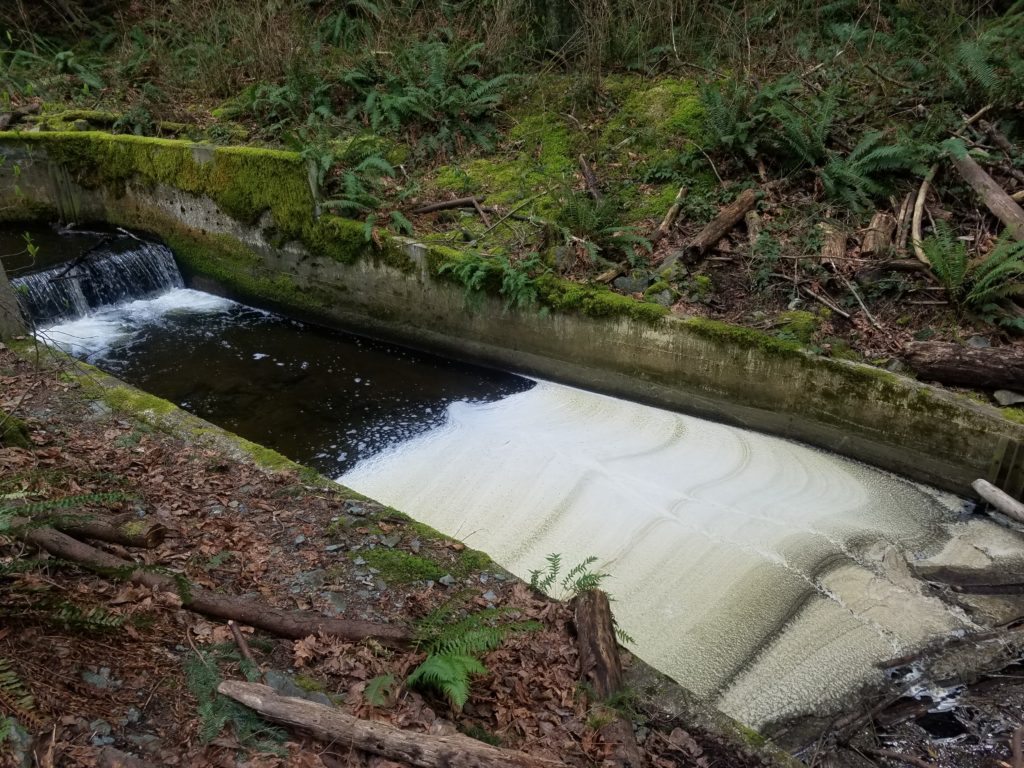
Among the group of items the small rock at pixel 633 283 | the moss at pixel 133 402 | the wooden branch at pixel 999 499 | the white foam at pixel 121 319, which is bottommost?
the white foam at pixel 121 319

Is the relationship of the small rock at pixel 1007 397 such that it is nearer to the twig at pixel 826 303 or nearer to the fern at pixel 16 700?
the twig at pixel 826 303

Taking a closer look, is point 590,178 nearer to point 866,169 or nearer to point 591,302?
point 591,302

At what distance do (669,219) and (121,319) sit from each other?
7.88 meters

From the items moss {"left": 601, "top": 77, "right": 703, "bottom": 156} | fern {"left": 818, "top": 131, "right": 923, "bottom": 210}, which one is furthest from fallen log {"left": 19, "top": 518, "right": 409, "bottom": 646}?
moss {"left": 601, "top": 77, "right": 703, "bottom": 156}

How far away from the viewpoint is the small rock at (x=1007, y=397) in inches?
234

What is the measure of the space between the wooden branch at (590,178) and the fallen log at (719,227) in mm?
1568

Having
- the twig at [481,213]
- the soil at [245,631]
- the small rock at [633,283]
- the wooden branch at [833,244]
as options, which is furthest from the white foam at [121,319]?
the wooden branch at [833,244]

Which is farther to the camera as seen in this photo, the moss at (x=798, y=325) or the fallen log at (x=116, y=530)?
the moss at (x=798, y=325)

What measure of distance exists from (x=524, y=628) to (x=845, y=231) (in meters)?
6.47

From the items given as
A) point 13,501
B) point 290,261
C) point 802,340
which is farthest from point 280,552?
point 290,261

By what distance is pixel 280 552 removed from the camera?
4047mm

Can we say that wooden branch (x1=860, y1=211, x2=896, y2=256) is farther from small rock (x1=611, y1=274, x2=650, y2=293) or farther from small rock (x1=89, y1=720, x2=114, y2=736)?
small rock (x1=89, y1=720, x2=114, y2=736)

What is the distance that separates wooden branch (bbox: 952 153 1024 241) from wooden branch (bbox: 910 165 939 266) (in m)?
0.30

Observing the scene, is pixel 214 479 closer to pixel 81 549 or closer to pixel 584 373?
pixel 81 549
